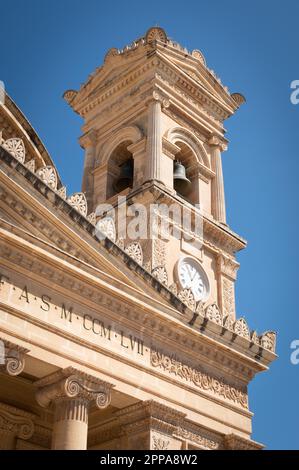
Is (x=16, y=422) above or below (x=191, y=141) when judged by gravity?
below

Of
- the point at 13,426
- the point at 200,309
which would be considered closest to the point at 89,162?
the point at 200,309

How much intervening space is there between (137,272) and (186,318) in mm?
1936

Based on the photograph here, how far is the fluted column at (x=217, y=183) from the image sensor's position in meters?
32.5

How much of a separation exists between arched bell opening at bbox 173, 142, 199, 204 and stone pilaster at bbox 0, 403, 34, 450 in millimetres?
14864

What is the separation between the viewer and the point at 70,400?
16.4 metres

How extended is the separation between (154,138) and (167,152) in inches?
37.9

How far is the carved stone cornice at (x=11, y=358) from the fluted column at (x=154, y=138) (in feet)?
47.7

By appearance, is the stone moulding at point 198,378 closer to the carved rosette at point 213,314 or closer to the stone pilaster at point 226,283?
the carved rosette at point 213,314

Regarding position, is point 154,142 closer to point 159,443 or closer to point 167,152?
point 167,152

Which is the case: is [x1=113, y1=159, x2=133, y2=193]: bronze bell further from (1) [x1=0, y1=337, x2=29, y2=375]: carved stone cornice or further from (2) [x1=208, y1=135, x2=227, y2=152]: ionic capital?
(1) [x1=0, y1=337, x2=29, y2=375]: carved stone cornice

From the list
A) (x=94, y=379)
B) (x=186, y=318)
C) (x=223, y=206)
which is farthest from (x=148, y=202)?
(x=94, y=379)

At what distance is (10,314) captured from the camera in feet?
51.5

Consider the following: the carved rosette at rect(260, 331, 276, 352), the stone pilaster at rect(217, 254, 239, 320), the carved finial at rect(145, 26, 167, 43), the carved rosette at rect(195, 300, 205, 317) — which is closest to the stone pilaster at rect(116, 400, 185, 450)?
the carved rosette at rect(195, 300, 205, 317)
